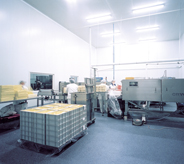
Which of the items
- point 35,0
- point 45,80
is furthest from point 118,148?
→ point 35,0

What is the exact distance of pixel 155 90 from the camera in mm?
3816

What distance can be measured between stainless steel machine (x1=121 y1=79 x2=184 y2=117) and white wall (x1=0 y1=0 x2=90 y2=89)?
4111 mm

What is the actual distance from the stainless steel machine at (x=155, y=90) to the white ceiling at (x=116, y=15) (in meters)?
3.63

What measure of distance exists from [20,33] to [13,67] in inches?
56.4

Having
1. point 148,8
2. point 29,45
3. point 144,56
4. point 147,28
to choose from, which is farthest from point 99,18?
point 144,56

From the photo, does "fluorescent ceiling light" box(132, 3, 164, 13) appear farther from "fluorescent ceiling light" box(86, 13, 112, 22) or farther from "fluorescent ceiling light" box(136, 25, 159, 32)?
"fluorescent ceiling light" box(136, 25, 159, 32)

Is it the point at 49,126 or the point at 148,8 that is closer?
the point at 49,126

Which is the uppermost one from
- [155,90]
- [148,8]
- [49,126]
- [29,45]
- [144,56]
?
[148,8]

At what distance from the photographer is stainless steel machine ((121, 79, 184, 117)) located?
3.62 meters

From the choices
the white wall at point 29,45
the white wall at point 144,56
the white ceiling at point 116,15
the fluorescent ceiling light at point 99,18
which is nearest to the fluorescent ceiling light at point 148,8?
the white ceiling at point 116,15

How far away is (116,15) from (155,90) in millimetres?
4448

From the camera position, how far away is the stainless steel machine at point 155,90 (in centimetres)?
362

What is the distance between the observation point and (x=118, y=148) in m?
2.35

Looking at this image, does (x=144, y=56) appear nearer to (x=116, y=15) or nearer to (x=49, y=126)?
(x=116, y=15)
